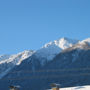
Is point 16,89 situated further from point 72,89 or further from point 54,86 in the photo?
point 72,89

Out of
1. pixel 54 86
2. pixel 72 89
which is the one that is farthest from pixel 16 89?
pixel 72 89

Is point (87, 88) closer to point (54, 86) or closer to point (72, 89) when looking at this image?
point (72, 89)

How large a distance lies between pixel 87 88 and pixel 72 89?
103 inches

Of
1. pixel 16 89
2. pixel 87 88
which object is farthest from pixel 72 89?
pixel 16 89

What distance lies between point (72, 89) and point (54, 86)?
383 centimetres

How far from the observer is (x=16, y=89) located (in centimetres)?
4772

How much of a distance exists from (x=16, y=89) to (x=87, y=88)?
40.1ft

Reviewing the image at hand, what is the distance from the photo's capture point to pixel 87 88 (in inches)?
1944

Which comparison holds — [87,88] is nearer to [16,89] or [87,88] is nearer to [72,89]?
[72,89]

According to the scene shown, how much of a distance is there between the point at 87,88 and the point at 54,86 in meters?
5.93

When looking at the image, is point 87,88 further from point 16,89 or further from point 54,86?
point 16,89

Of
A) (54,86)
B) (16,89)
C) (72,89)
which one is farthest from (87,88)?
(16,89)
